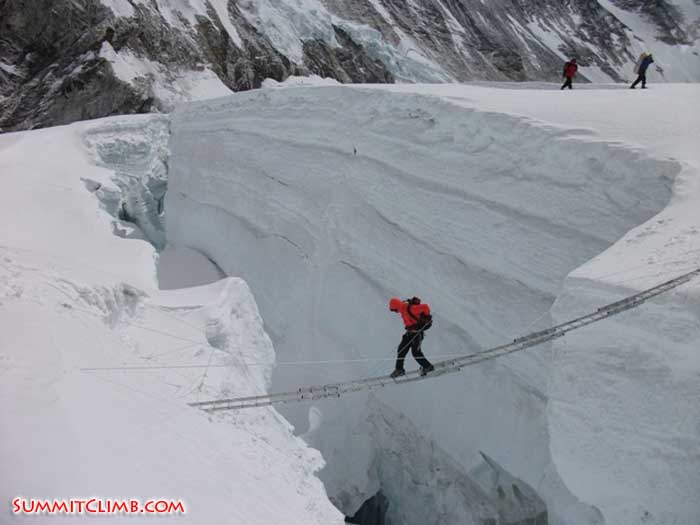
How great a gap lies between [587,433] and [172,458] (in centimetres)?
277

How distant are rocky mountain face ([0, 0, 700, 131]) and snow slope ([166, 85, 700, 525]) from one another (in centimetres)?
1338

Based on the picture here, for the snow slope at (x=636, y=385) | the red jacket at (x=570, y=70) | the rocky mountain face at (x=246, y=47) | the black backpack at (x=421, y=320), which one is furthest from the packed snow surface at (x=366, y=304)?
the rocky mountain face at (x=246, y=47)

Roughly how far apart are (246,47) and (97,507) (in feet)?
85.5

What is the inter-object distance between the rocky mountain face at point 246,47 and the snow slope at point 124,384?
15.0m

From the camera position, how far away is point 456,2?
128 feet

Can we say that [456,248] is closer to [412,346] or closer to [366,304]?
[366,304]

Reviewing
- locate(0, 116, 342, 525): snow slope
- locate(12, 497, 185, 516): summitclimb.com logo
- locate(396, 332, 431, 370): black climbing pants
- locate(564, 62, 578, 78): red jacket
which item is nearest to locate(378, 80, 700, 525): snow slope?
locate(396, 332, 431, 370): black climbing pants

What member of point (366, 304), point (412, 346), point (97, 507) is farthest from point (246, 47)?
point (97, 507)

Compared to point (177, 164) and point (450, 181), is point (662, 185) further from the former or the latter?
point (177, 164)

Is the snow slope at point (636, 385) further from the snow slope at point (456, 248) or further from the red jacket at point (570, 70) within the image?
the red jacket at point (570, 70)

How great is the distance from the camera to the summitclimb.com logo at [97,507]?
250 cm

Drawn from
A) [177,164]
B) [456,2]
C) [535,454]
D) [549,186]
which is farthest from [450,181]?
[456,2]

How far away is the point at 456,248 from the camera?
7184mm

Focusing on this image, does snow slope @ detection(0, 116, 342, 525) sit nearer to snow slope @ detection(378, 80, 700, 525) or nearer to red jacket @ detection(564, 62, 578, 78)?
snow slope @ detection(378, 80, 700, 525)
